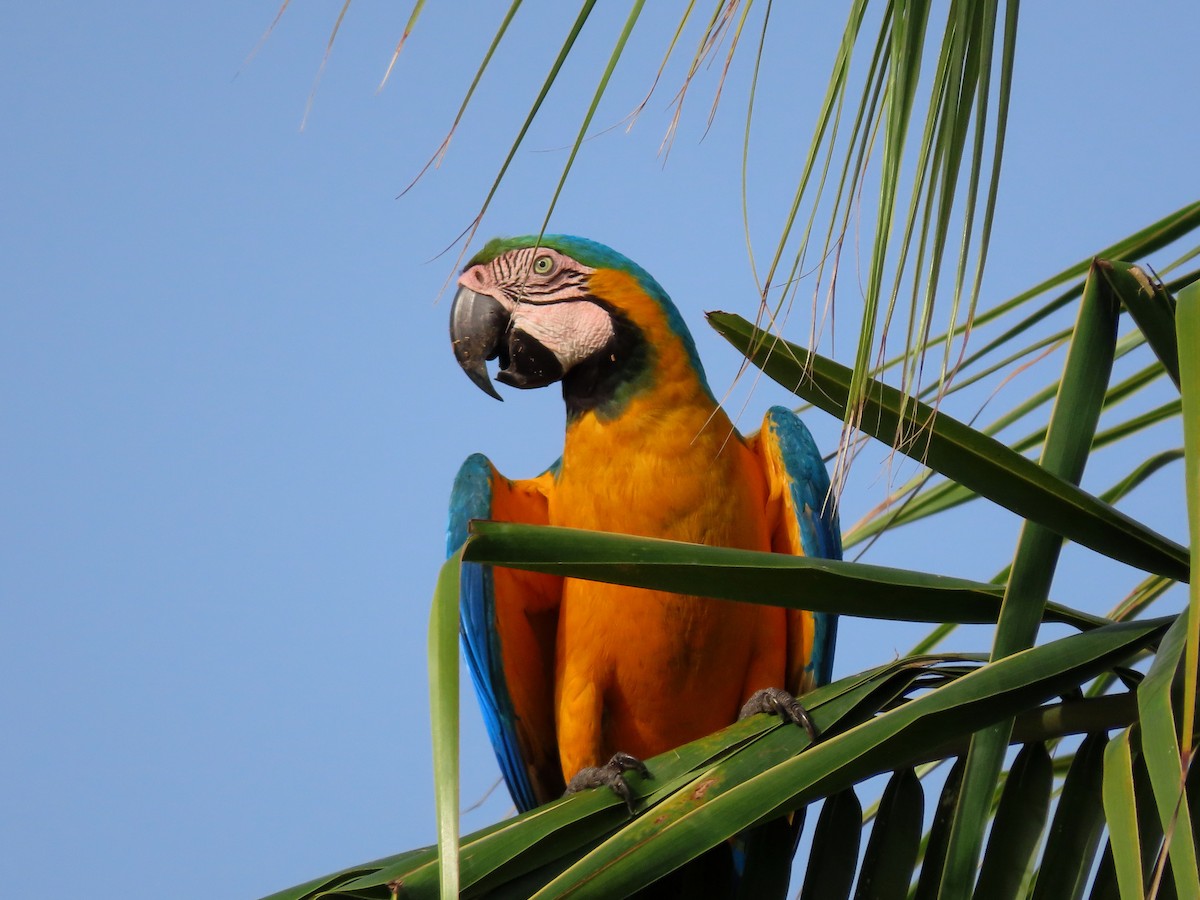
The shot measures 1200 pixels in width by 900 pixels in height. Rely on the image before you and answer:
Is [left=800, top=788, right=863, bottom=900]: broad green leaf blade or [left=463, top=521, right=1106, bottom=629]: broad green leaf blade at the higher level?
[left=463, top=521, right=1106, bottom=629]: broad green leaf blade

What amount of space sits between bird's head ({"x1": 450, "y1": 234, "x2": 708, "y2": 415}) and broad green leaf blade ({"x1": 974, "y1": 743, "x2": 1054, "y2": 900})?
125cm

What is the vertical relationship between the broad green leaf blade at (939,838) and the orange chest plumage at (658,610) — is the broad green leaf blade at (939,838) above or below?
below

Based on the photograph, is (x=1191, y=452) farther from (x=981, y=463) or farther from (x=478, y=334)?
(x=478, y=334)

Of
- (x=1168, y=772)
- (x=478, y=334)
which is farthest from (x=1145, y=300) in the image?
(x=478, y=334)

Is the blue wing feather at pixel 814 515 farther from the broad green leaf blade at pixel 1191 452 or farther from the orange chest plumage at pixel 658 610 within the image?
the broad green leaf blade at pixel 1191 452

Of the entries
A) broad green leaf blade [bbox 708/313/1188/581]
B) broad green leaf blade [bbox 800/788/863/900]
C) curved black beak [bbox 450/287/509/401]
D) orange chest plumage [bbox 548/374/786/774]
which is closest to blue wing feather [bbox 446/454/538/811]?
orange chest plumage [bbox 548/374/786/774]

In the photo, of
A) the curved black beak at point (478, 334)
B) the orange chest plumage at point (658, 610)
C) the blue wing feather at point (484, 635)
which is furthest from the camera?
the curved black beak at point (478, 334)

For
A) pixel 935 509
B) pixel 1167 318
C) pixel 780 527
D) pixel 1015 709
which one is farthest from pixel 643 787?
pixel 780 527

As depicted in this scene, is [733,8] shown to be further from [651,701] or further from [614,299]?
[651,701]

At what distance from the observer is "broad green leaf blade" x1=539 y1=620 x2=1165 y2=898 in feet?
3.62

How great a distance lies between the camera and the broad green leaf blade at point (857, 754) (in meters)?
1.10

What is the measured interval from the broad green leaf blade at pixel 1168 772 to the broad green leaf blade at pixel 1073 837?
0.84 feet

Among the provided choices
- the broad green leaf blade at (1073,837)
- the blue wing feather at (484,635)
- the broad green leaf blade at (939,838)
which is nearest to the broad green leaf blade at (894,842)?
the broad green leaf blade at (939,838)

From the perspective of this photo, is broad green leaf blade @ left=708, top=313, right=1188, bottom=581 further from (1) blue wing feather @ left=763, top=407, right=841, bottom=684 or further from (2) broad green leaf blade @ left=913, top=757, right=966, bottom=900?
(1) blue wing feather @ left=763, top=407, right=841, bottom=684
